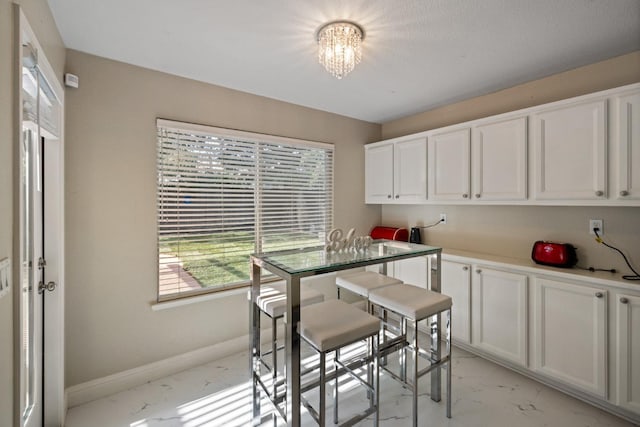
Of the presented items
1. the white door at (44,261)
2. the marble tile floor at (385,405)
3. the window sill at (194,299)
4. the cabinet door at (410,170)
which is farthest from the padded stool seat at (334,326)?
the cabinet door at (410,170)

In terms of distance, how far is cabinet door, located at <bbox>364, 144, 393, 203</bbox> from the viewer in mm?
3445

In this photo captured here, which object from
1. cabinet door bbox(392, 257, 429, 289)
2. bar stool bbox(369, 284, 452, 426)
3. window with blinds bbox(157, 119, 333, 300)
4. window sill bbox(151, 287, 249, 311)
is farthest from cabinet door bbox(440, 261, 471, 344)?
window sill bbox(151, 287, 249, 311)

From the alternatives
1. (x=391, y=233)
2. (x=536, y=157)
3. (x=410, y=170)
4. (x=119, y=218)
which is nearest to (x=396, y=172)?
(x=410, y=170)

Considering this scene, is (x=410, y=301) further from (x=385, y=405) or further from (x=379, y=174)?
(x=379, y=174)

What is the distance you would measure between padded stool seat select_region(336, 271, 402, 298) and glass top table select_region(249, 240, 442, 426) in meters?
0.30

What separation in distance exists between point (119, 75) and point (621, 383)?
4.13 metres

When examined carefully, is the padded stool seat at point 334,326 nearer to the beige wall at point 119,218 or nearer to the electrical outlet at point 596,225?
the beige wall at point 119,218

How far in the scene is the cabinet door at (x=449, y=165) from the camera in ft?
8.93

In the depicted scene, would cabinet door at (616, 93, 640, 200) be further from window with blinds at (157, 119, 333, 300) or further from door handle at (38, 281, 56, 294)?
door handle at (38, 281, 56, 294)

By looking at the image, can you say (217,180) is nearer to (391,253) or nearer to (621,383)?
(391,253)

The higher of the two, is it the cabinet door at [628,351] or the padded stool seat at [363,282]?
the padded stool seat at [363,282]

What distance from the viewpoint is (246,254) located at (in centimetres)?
279

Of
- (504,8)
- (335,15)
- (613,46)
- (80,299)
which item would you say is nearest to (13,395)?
(80,299)

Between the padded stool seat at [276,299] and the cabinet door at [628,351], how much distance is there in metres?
1.97
